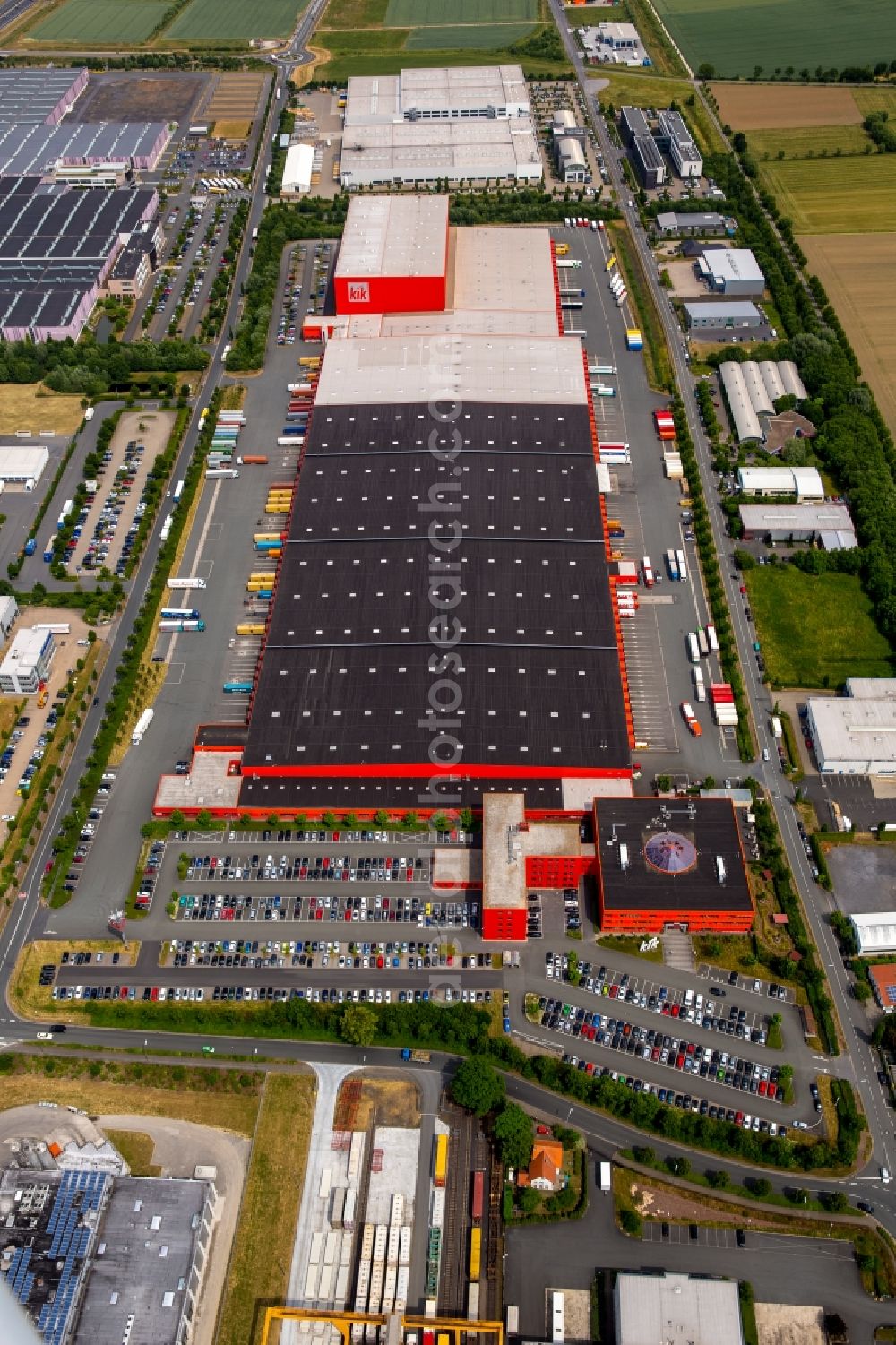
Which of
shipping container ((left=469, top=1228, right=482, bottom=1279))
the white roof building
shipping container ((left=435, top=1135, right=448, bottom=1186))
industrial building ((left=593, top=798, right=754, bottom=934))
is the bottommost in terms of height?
shipping container ((left=469, top=1228, right=482, bottom=1279))

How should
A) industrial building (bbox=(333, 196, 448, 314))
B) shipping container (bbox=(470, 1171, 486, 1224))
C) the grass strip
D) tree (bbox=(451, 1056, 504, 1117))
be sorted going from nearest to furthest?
the grass strip
shipping container (bbox=(470, 1171, 486, 1224))
tree (bbox=(451, 1056, 504, 1117))
industrial building (bbox=(333, 196, 448, 314))

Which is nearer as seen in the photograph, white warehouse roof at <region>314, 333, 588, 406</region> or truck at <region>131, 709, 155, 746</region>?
truck at <region>131, 709, 155, 746</region>

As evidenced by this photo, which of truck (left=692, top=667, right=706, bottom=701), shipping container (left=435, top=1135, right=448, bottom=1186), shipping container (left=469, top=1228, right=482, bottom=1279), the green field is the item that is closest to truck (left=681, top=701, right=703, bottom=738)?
truck (left=692, top=667, right=706, bottom=701)

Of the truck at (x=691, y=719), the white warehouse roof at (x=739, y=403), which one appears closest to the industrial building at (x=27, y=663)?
the truck at (x=691, y=719)

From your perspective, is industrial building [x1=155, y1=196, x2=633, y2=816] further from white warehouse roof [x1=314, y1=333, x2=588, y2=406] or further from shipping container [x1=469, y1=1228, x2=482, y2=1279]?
shipping container [x1=469, y1=1228, x2=482, y2=1279]

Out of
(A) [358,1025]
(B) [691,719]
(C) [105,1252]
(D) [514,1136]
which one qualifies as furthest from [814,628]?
(C) [105,1252]

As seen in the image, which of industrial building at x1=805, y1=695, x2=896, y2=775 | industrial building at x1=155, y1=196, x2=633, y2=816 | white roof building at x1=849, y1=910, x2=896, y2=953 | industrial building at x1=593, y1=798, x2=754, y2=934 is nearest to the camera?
white roof building at x1=849, y1=910, x2=896, y2=953
